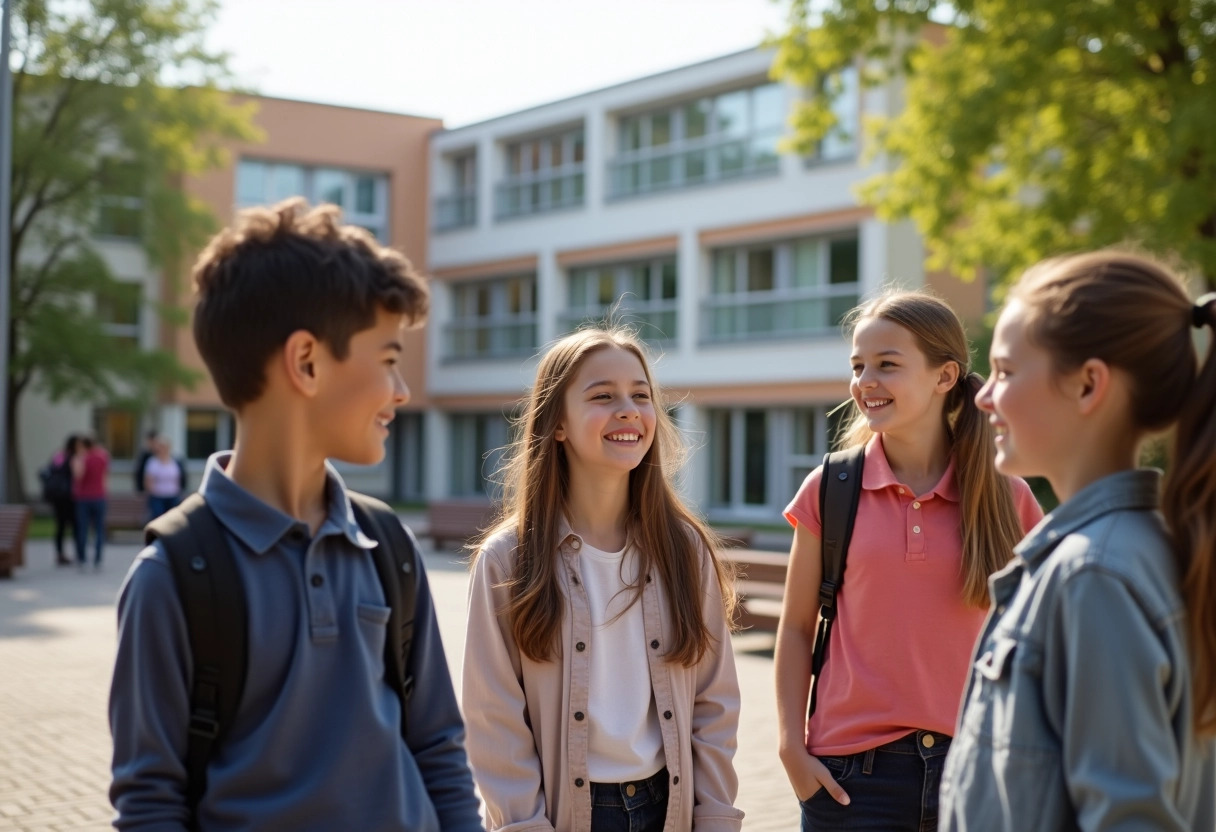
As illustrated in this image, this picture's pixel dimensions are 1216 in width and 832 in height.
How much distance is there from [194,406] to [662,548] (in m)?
35.5

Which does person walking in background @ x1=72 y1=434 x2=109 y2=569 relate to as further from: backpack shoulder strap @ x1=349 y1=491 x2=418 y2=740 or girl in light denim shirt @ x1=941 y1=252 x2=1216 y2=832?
girl in light denim shirt @ x1=941 y1=252 x2=1216 y2=832

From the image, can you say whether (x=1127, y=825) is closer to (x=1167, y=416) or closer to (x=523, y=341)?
(x=1167, y=416)

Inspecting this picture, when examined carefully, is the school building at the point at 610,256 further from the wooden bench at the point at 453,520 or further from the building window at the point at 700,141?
the wooden bench at the point at 453,520

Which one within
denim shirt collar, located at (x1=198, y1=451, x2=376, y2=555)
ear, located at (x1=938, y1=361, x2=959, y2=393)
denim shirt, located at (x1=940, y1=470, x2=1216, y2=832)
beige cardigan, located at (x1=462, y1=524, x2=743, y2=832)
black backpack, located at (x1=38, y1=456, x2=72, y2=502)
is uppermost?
ear, located at (x1=938, y1=361, x2=959, y2=393)

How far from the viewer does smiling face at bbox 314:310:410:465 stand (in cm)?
225

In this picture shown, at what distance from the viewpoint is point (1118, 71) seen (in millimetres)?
14914

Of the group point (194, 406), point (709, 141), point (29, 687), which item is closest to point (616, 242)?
point (709, 141)

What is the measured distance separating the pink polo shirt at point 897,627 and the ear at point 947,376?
0.62ft

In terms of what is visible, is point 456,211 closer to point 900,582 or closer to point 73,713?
point 73,713

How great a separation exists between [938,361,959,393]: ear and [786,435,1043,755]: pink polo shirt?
0.62 feet

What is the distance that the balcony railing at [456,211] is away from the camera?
3788 cm

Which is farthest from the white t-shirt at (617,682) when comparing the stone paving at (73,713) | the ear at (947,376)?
the stone paving at (73,713)

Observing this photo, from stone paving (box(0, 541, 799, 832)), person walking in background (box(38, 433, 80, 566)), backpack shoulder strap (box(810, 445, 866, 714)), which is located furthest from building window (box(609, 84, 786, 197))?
backpack shoulder strap (box(810, 445, 866, 714))

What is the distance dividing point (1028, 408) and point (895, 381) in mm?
1309
